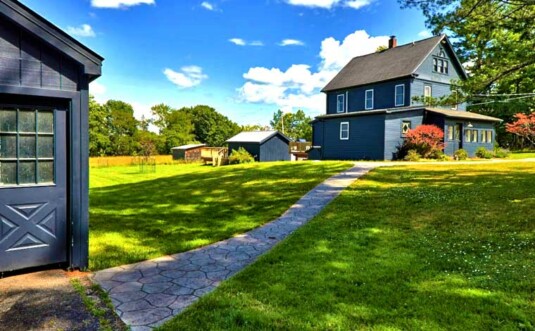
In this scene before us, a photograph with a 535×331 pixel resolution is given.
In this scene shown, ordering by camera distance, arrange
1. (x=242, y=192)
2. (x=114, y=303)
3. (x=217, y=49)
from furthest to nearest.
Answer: (x=217, y=49), (x=242, y=192), (x=114, y=303)

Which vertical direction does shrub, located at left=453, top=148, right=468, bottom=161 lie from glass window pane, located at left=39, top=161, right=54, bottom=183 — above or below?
above

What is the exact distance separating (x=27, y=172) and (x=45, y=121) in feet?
2.48

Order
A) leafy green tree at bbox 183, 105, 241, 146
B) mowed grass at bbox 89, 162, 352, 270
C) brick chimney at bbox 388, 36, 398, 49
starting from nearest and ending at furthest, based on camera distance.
Answer: mowed grass at bbox 89, 162, 352, 270
brick chimney at bbox 388, 36, 398, 49
leafy green tree at bbox 183, 105, 241, 146

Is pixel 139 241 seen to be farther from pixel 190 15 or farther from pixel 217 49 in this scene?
pixel 217 49

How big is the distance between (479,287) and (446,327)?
4.10 ft

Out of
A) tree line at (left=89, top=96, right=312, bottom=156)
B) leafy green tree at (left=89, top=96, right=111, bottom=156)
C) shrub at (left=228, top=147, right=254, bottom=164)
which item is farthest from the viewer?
tree line at (left=89, top=96, right=312, bottom=156)

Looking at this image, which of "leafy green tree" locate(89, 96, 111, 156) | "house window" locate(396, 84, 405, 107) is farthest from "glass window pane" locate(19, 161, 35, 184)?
"leafy green tree" locate(89, 96, 111, 156)

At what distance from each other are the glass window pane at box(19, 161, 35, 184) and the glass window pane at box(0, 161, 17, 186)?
0.07 meters

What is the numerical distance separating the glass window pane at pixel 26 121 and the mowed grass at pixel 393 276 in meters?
3.38

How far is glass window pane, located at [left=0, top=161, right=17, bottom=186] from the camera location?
14.8 ft

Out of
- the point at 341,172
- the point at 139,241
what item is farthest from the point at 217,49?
the point at 139,241

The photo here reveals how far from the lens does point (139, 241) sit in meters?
6.57

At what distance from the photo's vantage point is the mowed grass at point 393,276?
3.41 metres

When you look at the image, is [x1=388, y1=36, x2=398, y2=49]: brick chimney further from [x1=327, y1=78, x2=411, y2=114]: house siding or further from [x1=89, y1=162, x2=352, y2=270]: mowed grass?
[x1=89, y1=162, x2=352, y2=270]: mowed grass
